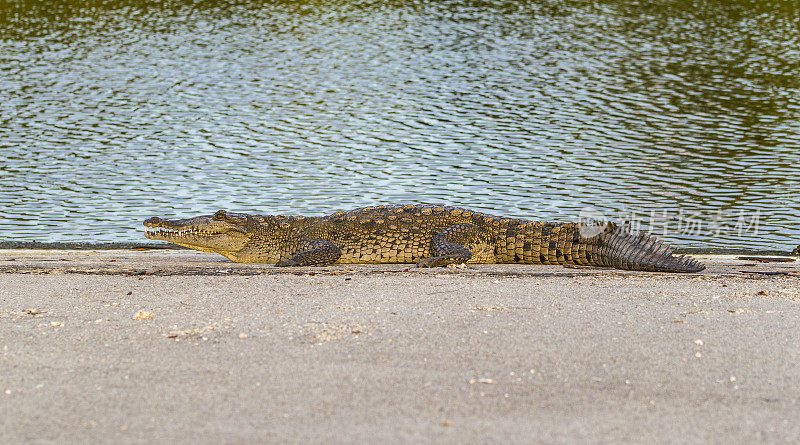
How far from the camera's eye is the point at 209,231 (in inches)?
383

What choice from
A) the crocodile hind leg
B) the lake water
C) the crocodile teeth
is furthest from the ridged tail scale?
the crocodile teeth

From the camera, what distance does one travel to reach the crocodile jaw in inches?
377

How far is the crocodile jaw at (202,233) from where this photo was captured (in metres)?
9.57

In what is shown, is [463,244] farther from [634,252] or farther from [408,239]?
[634,252]

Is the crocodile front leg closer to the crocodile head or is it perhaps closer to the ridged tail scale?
the crocodile head

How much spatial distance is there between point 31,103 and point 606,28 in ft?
67.7

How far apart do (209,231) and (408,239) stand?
216 centimetres

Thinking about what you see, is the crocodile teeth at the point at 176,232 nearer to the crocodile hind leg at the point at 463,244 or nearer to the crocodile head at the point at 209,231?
the crocodile head at the point at 209,231

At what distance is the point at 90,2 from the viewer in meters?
39.8

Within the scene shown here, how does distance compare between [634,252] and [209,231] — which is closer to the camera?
[634,252]

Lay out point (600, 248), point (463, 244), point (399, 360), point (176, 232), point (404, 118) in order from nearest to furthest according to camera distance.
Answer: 1. point (399, 360)
2. point (600, 248)
3. point (463, 244)
4. point (176, 232)
5. point (404, 118)

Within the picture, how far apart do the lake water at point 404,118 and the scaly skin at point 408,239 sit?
241 centimetres

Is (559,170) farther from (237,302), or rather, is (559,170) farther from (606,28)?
(606,28)

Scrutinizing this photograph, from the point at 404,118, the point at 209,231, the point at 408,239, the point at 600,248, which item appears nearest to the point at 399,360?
the point at 600,248
